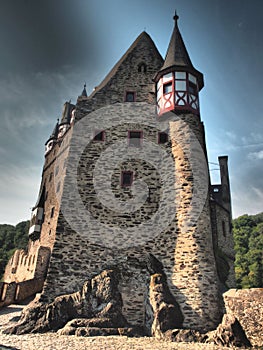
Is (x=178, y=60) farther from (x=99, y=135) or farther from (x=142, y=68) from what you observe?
(x=99, y=135)

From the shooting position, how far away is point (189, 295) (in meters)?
13.2

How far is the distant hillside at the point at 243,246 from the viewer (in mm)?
40528

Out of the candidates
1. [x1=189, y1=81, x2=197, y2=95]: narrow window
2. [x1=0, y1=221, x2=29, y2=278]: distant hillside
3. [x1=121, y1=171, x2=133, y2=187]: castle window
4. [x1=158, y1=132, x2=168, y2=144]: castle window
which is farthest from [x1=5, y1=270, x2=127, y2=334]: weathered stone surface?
[x1=0, y1=221, x2=29, y2=278]: distant hillside

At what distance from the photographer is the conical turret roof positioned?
58.7 feet

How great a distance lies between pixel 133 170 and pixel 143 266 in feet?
17.6

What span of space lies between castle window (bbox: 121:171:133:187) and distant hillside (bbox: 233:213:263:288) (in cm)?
2942

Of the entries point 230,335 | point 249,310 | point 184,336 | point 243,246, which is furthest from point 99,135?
point 243,246

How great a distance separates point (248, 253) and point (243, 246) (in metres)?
5.57

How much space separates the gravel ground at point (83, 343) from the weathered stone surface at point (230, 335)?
0.43 metres

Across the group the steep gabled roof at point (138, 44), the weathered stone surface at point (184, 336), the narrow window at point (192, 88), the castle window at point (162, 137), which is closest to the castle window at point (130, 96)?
the steep gabled roof at point (138, 44)

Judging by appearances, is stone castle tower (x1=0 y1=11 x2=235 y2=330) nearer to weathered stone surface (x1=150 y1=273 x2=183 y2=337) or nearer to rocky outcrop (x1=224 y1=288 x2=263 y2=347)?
weathered stone surface (x1=150 y1=273 x2=183 y2=337)

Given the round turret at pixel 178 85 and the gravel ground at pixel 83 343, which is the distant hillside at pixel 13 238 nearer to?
the round turret at pixel 178 85

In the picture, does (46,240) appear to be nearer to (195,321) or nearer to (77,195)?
(77,195)

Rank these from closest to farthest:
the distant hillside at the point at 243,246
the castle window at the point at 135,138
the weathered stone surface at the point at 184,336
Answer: the weathered stone surface at the point at 184,336 → the castle window at the point at 135,138 → the distant hillside at the point at 243,246
